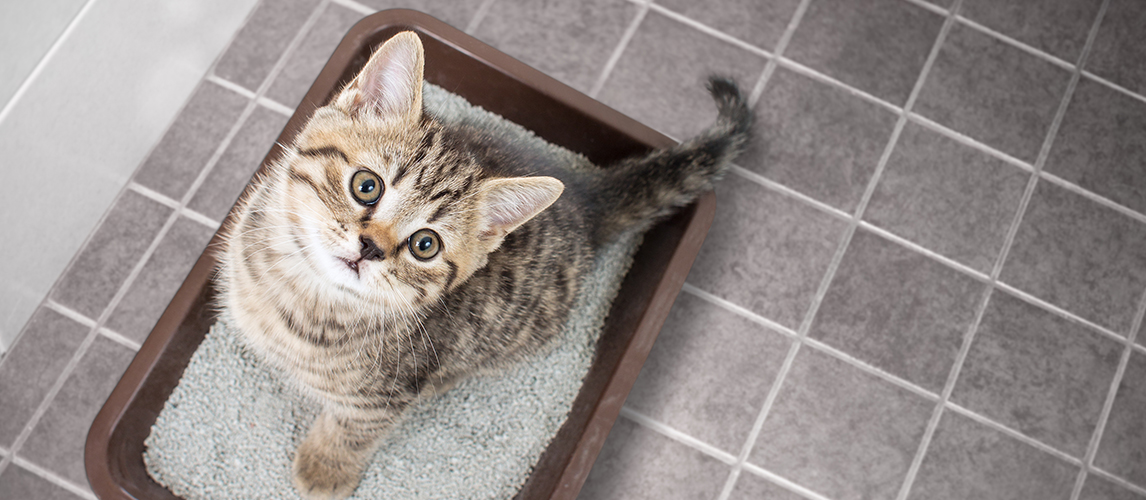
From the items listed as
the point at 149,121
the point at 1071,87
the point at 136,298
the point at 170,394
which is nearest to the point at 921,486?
the point at 1071,87

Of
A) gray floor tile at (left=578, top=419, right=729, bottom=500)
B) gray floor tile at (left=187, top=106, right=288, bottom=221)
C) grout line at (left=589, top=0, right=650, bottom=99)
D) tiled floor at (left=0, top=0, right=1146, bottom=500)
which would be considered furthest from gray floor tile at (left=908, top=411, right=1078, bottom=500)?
gray floor tile at (left=187, top=106, right=288, bottom=221)

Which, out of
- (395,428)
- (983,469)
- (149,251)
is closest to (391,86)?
(395,428)

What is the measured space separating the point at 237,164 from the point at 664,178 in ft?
3.05

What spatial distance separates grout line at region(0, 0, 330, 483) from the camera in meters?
1.34

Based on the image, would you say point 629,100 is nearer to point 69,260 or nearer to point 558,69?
point 558,69

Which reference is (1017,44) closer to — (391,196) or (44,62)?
(391,196)

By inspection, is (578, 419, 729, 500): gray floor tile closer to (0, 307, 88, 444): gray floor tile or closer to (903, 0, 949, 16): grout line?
(0, 307, 88, 444): gray floor tile

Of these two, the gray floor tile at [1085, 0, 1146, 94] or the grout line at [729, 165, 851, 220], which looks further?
the gray floor tile at [1085, 0, 1146, 94]

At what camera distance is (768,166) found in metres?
1.57

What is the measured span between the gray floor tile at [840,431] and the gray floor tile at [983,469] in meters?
0.05

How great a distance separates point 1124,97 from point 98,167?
2316 millimetres

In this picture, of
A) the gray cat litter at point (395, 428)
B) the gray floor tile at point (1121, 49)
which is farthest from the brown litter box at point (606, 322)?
the gray floor tile at point (1121, 49)

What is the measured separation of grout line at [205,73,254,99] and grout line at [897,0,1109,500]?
1651 millimetres

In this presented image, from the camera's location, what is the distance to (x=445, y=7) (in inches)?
63.4
